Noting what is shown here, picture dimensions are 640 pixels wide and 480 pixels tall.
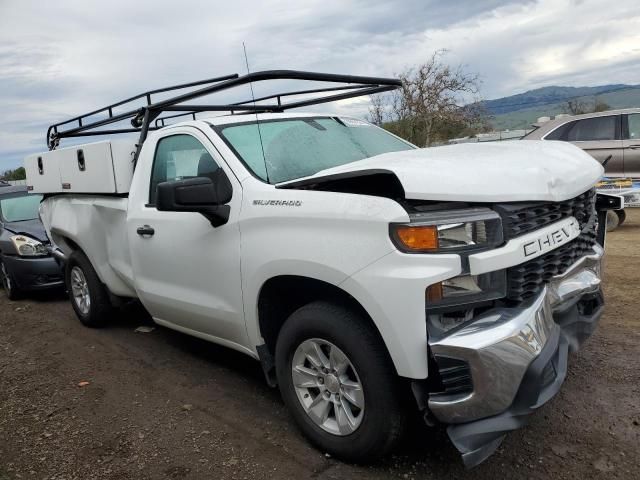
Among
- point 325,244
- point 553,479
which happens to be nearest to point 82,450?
point 325,244

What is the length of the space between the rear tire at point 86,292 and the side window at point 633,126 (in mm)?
8451

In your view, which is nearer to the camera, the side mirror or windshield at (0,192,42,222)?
the side mirror

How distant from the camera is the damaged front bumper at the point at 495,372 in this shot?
234 cm

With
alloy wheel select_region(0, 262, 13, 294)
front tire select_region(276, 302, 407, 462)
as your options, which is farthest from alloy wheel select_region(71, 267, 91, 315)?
front tire select_region(276, 302, 407, 462)

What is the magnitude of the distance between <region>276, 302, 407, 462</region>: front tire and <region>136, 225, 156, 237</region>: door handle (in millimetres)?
1512

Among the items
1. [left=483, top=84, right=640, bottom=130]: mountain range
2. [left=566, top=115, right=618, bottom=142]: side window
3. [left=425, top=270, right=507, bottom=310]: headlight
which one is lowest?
[left=425, top=270, right=507, bottom=310]: headlight

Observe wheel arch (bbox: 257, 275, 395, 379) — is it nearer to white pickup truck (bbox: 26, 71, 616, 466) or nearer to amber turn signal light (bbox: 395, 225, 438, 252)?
white pickup truck (bbox: 26, 71, 616, 466)

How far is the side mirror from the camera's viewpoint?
3117mm

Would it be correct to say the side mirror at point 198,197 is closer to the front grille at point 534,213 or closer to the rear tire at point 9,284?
the front grille at point 534,213

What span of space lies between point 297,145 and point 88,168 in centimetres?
232

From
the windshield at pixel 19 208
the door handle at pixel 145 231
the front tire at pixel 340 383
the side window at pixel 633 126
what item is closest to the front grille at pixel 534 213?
the front tire at pixel 340 383

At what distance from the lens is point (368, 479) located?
2811 mm

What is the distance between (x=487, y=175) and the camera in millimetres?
2566

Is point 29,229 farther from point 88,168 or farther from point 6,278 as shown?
point 88,168
